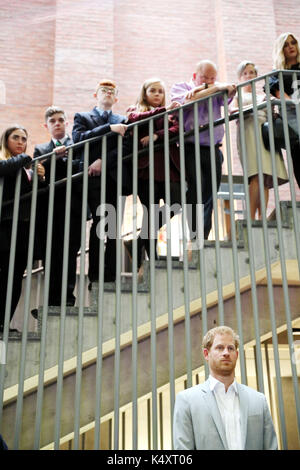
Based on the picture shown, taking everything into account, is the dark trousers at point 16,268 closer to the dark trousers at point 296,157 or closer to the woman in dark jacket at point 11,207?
the woman in dark jacket at point 11,207

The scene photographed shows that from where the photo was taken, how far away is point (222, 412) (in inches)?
107

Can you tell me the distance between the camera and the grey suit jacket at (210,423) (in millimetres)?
2635

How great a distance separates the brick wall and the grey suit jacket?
6.20 m

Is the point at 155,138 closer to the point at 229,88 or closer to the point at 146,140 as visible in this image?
the point at 146,140

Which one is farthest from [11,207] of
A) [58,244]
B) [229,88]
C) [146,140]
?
[229,88]

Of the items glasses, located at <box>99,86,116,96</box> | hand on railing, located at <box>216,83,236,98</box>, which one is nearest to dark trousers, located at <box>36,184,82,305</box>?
glasses, located at <box>99,86,116,96</box>

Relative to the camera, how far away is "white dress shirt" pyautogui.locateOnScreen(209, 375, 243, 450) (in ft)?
8.77

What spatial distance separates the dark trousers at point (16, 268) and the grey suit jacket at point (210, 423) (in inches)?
63.1

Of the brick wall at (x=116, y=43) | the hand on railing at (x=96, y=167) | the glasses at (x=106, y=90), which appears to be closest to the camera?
the hand on railing at (x=96, y=167)

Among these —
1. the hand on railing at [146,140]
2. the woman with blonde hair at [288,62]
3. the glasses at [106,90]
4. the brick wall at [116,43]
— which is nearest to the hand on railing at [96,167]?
the hand on railing at [146,140]

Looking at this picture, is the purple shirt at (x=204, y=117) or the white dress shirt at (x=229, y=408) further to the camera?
the purple shirt at (x=204, y=117)

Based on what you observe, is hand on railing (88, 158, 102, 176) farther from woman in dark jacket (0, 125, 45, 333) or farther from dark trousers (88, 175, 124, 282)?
woman in dark jacket (0, 125, 45, 333)

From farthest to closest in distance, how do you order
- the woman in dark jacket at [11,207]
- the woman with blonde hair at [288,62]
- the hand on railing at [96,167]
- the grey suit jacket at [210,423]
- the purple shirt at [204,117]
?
the woman with blonde hair at [288,62], the purple shirt at [204,117], the hand on railing at [96,167], the woman in dark jacket at [11,207], the grey suit jacket at [210,423]
